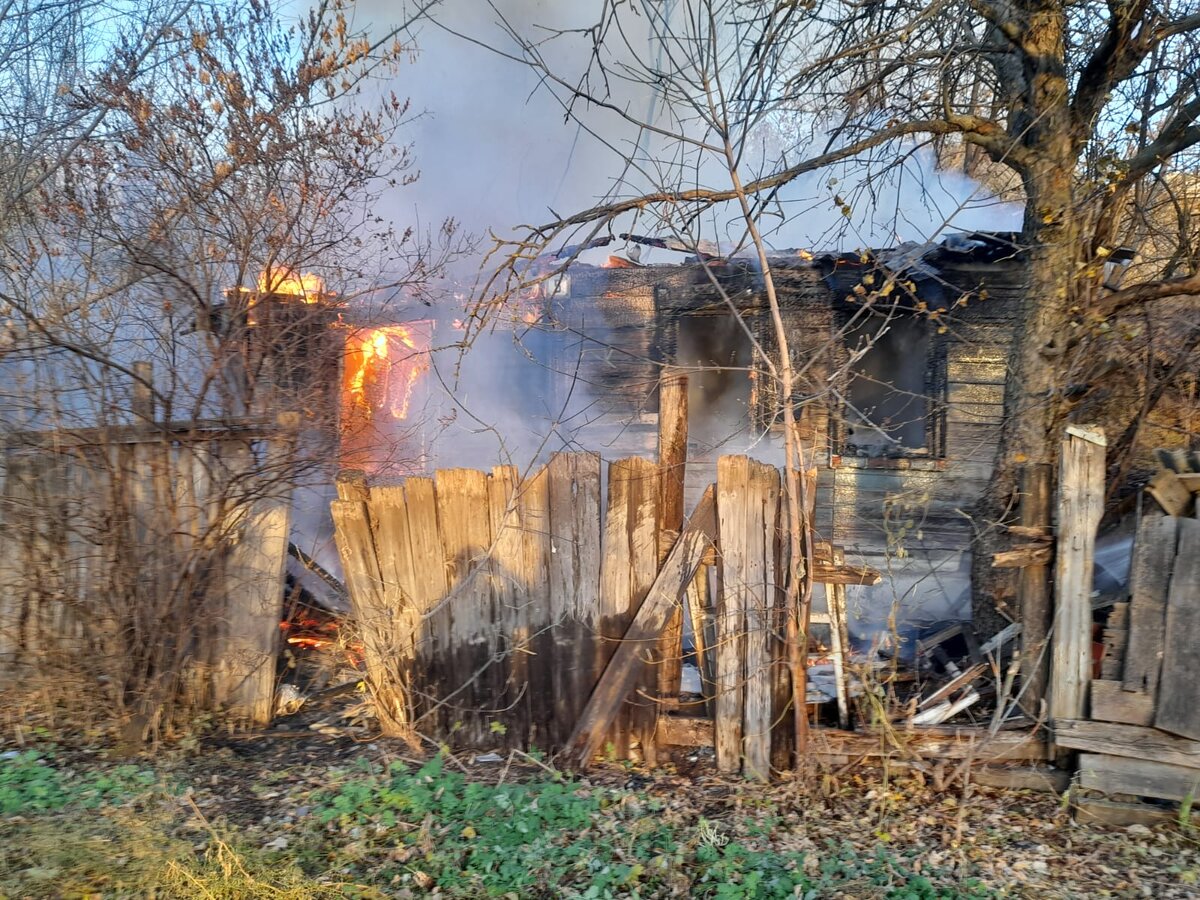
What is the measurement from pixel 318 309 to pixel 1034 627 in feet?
17.2

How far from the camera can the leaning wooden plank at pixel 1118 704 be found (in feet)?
13.9

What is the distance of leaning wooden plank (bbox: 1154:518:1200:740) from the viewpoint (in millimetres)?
4121

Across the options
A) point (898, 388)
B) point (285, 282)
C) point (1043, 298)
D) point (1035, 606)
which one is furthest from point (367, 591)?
point (898, 388)

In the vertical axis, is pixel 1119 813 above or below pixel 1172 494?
below

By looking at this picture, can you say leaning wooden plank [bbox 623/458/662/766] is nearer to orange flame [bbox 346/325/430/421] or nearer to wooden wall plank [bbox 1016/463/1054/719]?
wooden wall plank [bbox 1016/463/1054/719]

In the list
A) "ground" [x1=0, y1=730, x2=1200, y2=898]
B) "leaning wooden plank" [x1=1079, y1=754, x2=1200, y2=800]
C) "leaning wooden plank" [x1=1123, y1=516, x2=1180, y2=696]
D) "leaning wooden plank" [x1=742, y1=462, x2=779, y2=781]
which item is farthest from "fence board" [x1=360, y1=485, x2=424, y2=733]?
"leaning wooden plank" [x1=1123, y1=516, x2=1180, y2=696]

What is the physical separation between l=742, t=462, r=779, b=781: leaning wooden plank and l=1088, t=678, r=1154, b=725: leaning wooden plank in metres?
1.64

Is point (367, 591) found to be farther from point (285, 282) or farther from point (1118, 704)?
point (1118, 704)

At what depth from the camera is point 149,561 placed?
511cm

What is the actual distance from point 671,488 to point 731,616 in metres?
0.80

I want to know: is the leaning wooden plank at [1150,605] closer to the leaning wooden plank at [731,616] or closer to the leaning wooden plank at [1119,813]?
the leaning wooden plank at [1119,813]

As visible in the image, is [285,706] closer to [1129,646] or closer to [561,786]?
[561,786]

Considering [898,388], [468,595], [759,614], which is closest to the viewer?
[759,614]

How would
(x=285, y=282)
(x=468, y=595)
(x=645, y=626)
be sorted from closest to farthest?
(x=645, y=626) < (x=468, y=595) < (x=285, y=282)
